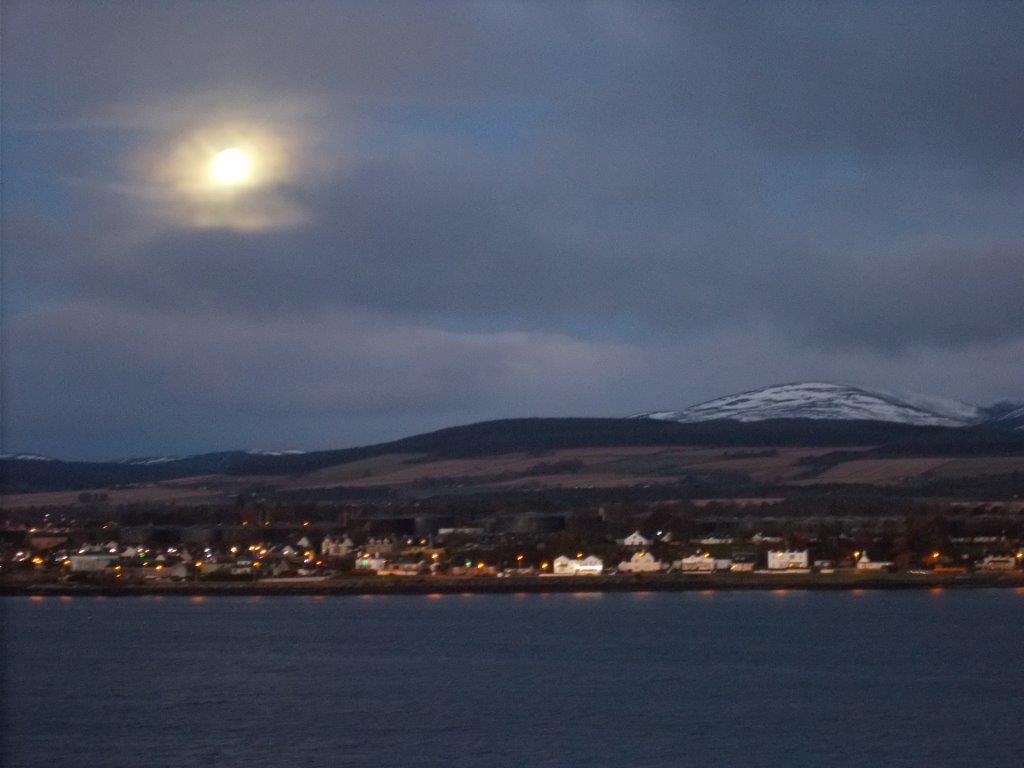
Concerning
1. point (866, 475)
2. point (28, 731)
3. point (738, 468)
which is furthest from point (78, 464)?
point (28, 731)

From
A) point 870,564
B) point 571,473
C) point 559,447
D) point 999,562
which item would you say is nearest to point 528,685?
point 870,564

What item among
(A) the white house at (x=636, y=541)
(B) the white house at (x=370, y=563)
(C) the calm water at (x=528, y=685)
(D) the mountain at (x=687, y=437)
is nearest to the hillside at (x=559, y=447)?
(D) the mountain at (x=687, y=437)

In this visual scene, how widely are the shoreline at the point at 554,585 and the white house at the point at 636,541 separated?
545 cm

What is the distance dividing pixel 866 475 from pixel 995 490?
21.7 ft

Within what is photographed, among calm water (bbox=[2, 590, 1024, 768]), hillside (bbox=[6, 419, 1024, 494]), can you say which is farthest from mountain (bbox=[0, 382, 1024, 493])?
calm water (bbox=[2, 590, 1024, 768])

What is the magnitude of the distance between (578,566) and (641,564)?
5.05 feet

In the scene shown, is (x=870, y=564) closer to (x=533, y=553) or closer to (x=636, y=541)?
(x=636, y=541)

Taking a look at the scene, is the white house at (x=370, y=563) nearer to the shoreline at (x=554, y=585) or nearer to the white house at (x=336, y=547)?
the white house at (x=336, y=547)

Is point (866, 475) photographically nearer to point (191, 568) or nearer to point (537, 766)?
point (191, 568)

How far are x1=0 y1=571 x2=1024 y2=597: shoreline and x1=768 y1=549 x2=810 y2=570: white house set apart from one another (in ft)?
4.35

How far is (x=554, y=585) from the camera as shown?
42.6 m

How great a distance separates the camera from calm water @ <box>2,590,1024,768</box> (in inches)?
756

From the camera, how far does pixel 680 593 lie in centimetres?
4100

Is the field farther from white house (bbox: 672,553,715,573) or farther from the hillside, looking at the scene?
white house (bbox: 672,553,715,573)
